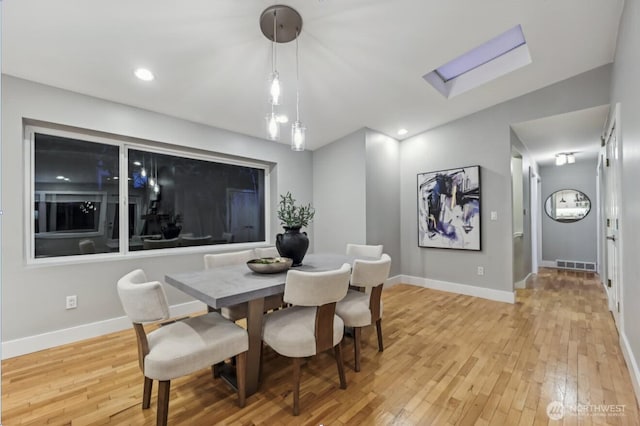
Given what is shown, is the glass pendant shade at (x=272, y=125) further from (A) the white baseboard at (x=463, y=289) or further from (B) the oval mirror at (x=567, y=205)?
(B) the oval mirror at (x=567, y=205)

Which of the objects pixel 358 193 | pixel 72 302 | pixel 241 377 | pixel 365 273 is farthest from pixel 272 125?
pixel 72 302

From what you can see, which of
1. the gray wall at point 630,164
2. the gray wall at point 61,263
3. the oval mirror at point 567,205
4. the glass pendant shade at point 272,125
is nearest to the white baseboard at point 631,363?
the gray wall at point 630,164

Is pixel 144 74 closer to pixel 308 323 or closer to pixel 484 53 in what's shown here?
pixel 308 323

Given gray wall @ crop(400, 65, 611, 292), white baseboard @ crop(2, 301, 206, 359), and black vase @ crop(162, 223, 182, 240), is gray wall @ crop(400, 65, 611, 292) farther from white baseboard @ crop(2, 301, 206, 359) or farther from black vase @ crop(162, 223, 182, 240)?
white baseboard @ crop(2, 301, 206, 359)

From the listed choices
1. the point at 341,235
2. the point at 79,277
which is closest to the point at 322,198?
the point at 341,235

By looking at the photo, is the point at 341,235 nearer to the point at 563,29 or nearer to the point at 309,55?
the point at 309,55

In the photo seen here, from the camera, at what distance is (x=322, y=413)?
68.3 inches

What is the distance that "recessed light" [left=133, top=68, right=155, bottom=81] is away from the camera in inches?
99.2

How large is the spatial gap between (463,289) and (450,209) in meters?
1.21

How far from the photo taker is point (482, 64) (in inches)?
133

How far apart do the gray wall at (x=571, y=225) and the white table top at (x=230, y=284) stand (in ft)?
20.7

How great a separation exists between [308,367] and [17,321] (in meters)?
2.55

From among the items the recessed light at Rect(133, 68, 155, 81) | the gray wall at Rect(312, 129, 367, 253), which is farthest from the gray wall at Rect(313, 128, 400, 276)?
the recessed light at Rect(133, 68, 155, 81)

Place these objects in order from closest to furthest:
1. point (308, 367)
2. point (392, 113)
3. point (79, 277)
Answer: point (308, 367) < point (79, 277) < point (392, 113)
